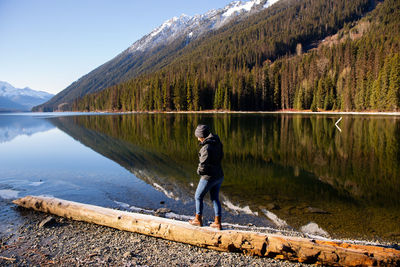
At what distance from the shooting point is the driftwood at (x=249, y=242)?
5016 mm

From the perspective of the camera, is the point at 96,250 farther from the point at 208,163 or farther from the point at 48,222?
the point at 208,163

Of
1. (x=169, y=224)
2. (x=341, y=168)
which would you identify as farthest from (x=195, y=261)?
(x=341, y=168)

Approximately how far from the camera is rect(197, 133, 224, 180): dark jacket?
623 cm

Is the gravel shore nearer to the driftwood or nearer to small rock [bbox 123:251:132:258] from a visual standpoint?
small rock [bbox 123:251:132:258]

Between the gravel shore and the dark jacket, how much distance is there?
198 centimetres

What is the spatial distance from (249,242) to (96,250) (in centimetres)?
395

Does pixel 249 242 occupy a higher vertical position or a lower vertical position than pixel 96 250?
higher

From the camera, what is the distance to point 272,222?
28.7 ft

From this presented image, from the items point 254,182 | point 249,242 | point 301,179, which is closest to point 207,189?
point 249,242

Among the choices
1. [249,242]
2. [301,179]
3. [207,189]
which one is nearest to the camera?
[249,242]

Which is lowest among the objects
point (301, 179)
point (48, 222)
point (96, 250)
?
point (301, 179)

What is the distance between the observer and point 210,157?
20.5 ft

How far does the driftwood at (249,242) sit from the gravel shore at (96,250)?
20cm

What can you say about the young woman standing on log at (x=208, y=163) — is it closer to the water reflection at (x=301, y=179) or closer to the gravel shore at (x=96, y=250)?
the gravel shore at (x=96, y=250)
